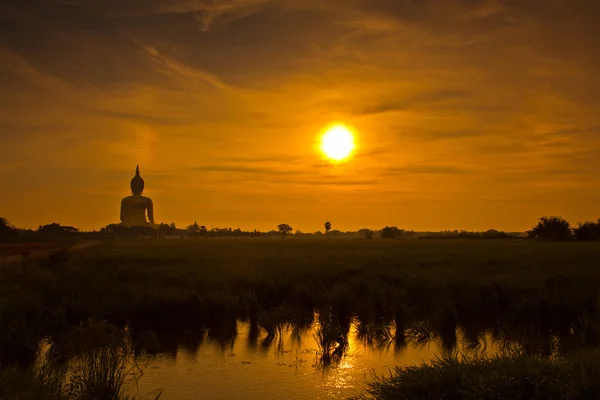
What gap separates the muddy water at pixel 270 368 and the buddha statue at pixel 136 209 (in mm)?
150571

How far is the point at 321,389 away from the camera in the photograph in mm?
12703

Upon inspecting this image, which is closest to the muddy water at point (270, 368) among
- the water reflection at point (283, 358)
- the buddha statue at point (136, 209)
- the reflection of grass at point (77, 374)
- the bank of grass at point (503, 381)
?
the water reflection at point (283, 358)

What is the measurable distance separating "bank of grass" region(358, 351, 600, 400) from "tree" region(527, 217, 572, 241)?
258 feet

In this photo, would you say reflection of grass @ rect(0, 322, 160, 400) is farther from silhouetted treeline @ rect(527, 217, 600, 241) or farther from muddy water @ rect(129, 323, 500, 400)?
silhouetted treeline @ rect(527, 217, 600, 241)

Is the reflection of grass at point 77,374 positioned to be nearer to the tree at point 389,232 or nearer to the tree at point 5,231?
the tree at point 5,231

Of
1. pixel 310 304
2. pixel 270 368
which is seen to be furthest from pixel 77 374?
pixel 310 304

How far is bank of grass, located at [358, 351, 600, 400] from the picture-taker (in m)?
9.19

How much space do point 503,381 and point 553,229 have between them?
82.2m

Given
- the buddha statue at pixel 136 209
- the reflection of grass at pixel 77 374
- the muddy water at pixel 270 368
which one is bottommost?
the muddy water at pixel 270 368

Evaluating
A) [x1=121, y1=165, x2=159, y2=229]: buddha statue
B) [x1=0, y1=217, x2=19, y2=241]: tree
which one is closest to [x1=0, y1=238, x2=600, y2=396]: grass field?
[x1=0, y1=217, x2=19, y2=241]: tree

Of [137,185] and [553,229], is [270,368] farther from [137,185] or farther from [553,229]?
[137,185]

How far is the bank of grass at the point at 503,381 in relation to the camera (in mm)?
9188

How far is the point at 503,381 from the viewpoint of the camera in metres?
9.60

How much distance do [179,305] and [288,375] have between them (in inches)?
322
